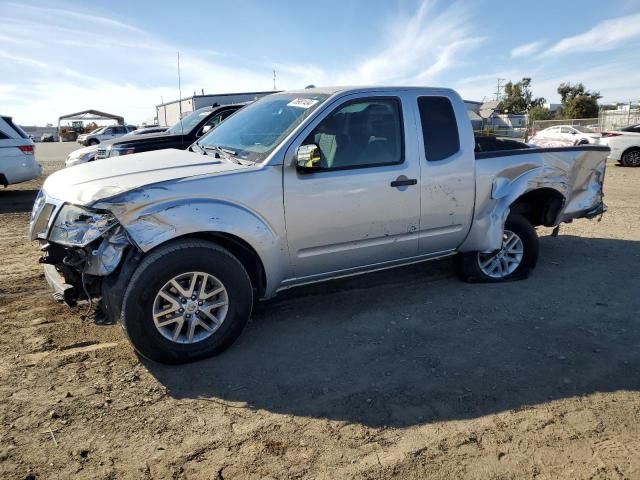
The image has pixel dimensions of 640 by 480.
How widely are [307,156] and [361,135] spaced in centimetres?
68

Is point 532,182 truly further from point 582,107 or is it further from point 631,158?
point 582,107

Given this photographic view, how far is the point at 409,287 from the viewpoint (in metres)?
5.21

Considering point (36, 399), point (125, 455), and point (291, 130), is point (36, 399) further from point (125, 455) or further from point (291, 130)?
point (291, 130)

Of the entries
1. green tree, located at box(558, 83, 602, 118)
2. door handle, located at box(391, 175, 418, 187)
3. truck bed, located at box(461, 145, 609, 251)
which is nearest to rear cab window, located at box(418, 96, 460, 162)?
door handle, located at box(391, 175, 418, 187)

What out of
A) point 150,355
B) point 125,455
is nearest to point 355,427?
point 125,455

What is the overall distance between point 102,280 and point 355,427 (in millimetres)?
1982

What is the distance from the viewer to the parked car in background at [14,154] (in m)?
10.9

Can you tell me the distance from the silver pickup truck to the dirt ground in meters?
0.42

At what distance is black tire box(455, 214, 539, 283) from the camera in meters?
5.20

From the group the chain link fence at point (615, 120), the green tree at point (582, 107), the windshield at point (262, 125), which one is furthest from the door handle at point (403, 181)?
the green tree at point (582, 107)

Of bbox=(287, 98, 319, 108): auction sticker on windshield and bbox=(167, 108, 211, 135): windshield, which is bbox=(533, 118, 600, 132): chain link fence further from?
bbox=(287, 98, 319, 108): auction sticker on windshield

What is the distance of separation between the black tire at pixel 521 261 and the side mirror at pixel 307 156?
218cm

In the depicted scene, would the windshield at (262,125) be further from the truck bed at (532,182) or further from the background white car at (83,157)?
the background white car at (83,157)

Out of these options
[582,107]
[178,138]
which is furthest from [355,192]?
[582,107]
